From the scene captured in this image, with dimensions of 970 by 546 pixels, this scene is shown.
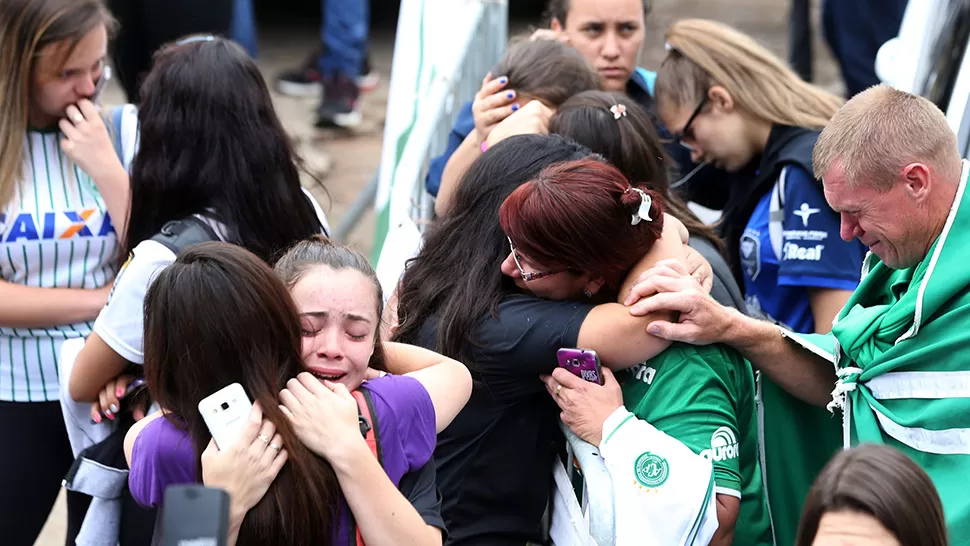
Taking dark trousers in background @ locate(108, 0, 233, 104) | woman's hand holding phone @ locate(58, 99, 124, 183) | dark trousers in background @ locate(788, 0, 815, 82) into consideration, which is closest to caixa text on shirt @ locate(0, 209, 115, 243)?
woman's hand holding phone @ locate(58, 99, 124, 183)

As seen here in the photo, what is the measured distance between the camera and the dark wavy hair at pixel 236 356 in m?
1.88

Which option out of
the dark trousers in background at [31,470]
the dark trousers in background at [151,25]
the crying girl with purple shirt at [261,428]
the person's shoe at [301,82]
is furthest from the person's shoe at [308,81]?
the crying girl with purple shirt at [261,428]

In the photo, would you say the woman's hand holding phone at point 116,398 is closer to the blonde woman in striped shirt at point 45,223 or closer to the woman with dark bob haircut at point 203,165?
the woman with dark bob haircut at point 203,165

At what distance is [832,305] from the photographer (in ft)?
10.5

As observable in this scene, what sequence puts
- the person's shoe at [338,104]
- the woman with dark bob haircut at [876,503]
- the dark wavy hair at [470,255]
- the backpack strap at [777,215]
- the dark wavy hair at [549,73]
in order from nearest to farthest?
the woman with dark bob haircut at [876,503] < the dark wavy hair at [470,255] < the backpack strap at [777,215] < the dark wavy hair at [549,73] < the person's shoe at [338,104]

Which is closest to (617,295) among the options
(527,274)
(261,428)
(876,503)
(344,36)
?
(527,274)

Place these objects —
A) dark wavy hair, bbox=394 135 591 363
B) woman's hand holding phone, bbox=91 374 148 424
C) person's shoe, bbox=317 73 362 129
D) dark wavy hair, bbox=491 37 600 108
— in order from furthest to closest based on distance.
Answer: person's shoe, bbox=317 73 362 129 < dark wavy hair, bbox=491 37 600 108 < woman's hand holding phone, bbox=91 374 148 424 < dark wavy hair, bbox=394 135 591 363

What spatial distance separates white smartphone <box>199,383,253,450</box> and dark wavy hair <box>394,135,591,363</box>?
63 cm

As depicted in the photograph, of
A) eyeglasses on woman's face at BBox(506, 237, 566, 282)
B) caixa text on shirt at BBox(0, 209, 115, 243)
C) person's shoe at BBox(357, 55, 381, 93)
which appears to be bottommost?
person's shoe at BBox(357, 55, 381, 93)

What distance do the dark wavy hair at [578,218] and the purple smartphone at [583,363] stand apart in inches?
7.0

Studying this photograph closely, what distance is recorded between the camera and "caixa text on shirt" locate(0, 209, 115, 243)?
116 inches

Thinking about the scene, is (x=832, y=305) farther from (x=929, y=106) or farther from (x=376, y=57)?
(x=376, y=57)

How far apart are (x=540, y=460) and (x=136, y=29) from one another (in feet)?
11.1

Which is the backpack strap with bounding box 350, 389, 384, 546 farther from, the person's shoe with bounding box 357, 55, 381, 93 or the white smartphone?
the person's shoe with bounding box 357, 55, 381, 93
